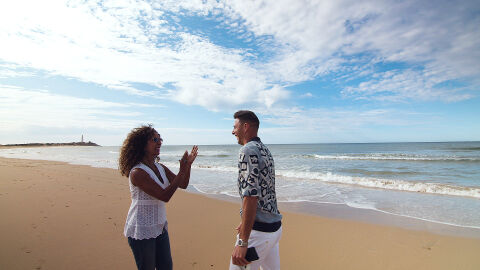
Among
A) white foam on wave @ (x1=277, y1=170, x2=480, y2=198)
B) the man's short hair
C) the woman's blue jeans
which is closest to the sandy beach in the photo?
the woman's blue jeans

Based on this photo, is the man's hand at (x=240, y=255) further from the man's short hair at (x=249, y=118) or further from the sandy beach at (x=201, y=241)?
the sandy beach at (x=201, y=241)

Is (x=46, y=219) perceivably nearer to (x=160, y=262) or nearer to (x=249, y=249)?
(x=160, y=262)

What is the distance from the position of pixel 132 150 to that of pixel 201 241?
3061 millimetres

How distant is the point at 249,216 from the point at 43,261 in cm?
387

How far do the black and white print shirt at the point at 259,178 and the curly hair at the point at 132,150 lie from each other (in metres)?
1.12

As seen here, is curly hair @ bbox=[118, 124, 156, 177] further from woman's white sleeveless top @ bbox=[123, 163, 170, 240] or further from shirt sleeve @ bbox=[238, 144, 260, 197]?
shirt sleeve @ bbox=[238, 144, 260, 197]

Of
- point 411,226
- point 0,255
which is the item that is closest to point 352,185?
point 411,226

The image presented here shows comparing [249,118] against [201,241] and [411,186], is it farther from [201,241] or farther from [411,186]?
[411,186]

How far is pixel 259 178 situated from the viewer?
1975 millimetres

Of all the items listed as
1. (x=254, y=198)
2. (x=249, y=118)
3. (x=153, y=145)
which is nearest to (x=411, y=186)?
(x=249, y=118)

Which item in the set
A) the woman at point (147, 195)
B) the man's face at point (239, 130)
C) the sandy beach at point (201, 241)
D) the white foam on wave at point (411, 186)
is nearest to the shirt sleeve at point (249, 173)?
the man's face at point (239, 130)

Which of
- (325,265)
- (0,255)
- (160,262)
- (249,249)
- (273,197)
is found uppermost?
(273,197)

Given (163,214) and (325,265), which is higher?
(163,214)

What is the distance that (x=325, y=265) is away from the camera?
402 cm
